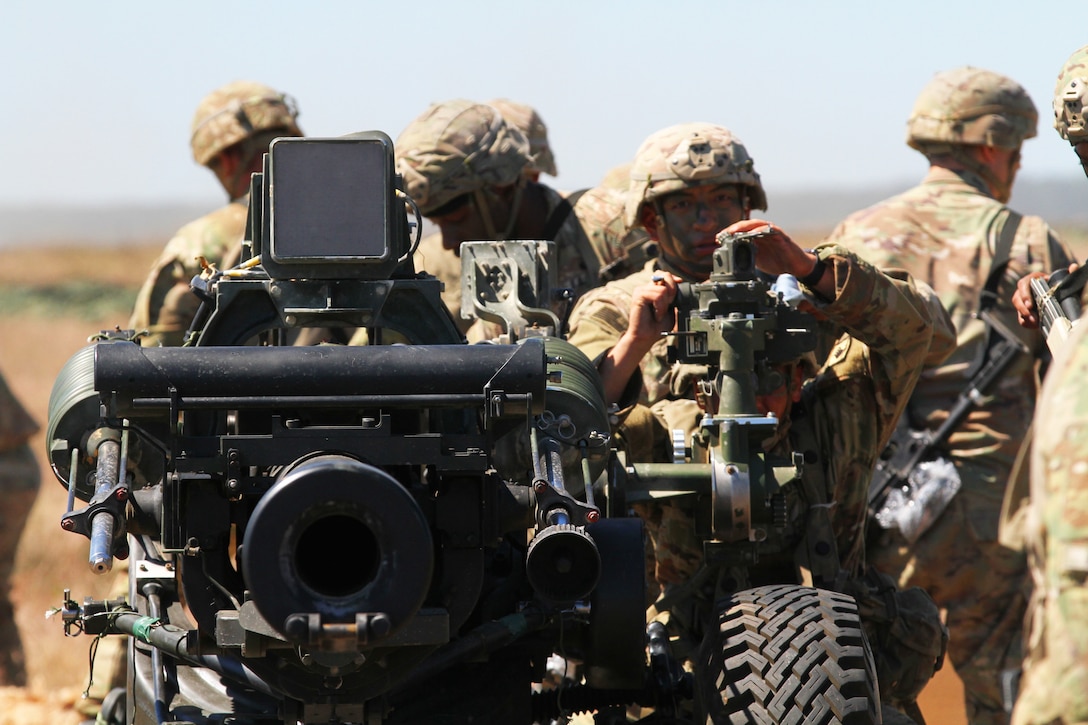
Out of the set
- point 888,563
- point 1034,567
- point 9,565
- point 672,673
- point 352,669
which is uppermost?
point 1034,567

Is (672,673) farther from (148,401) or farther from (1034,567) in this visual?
(1034,567)

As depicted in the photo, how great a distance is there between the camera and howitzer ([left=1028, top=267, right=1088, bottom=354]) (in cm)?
614

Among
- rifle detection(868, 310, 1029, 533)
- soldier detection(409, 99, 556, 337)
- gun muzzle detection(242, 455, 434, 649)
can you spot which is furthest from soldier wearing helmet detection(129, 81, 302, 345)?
gun muzzle detection(242, 455, 434, 649)

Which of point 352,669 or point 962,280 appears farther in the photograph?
point 962,280

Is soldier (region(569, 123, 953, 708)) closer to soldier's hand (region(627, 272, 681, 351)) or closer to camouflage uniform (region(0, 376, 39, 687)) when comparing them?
soldier's hand (region(627, 272, 681, 351))

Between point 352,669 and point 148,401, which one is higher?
point 148,401

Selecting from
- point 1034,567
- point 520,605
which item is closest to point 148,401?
point 520,605

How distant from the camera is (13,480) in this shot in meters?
11.4

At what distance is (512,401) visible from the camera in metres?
4.94

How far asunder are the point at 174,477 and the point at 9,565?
686 centimetres

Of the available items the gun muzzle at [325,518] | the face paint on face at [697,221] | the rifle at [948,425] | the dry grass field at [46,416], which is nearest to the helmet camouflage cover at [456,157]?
the face paint on face at [697,221]

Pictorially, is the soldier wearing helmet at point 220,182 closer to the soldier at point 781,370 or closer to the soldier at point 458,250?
the soldier at point 458,250

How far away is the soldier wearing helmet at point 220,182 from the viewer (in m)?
9.43

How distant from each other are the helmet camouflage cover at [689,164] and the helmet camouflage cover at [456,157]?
155cm
